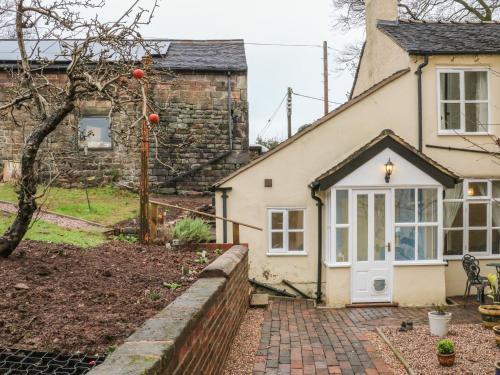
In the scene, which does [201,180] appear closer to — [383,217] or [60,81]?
[60,81]

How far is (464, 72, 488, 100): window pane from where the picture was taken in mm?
12477

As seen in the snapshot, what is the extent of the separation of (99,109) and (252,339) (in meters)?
13.4

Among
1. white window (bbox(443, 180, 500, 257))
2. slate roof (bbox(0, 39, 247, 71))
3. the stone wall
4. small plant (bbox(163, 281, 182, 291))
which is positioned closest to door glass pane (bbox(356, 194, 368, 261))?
white window (bbox(443, 180, 500, 257))

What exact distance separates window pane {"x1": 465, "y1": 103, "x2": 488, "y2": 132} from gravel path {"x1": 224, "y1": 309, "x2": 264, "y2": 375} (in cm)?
767

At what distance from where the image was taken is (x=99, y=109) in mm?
18188

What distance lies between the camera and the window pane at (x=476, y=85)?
40.9 ft

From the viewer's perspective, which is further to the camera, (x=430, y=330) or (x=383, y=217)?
(x=383, y=217)

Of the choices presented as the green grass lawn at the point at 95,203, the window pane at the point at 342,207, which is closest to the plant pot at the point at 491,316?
the window pane at the point at 342,207

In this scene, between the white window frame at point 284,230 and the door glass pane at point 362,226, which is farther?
the white window frame at point 284,230

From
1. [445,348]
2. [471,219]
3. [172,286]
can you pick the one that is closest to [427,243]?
[471,219]

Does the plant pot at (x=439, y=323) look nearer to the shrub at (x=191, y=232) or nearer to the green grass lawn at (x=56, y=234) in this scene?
the shrub at (x=191, y=232)

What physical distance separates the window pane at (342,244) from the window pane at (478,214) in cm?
344

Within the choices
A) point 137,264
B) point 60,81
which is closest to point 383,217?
point 137,264

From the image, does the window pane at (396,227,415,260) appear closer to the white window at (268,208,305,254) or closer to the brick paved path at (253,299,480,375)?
the brick paved path at (253,299,480,375)
